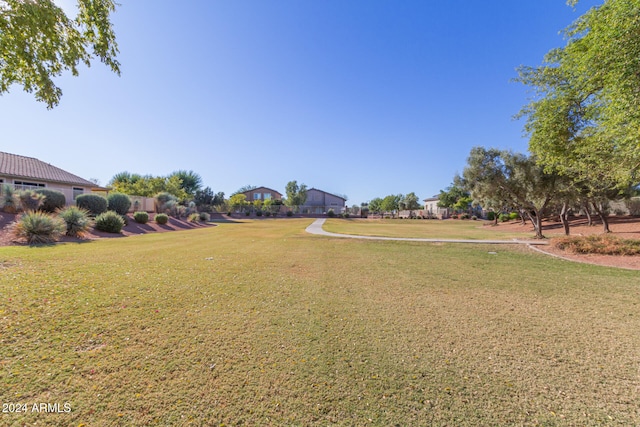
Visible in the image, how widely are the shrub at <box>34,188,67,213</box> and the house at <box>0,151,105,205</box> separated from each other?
3103 mm

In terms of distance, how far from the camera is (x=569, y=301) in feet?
16.4

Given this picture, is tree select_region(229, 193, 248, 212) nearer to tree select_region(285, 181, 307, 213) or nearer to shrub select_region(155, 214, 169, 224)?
tree select_region(285, 181, 307, 213)

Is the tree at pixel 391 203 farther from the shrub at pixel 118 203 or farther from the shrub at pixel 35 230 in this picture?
the shrub at pixel 35 230

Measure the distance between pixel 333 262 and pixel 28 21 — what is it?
8.28 meters

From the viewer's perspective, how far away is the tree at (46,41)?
416cm

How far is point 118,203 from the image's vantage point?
1958cm

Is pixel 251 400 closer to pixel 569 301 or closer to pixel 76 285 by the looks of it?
pixel 76 285

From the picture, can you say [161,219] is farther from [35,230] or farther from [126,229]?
[35,230]

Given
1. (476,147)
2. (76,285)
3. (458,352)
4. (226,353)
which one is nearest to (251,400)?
(226,353)

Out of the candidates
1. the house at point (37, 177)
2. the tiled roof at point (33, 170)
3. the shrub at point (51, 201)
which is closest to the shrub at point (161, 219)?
the shrub at point (51, 201)

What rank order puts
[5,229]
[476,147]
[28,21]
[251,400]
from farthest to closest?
1. [476,147]
2. [5,229]
3. [28,21]
4. [251,400]

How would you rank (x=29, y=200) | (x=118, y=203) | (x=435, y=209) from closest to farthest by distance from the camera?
1. (x=29, y=200)
2. (x=118, y=203)
3. (x=435, y=209)

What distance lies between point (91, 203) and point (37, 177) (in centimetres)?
923

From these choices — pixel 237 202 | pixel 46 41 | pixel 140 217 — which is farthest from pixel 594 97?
pixel 237 202
